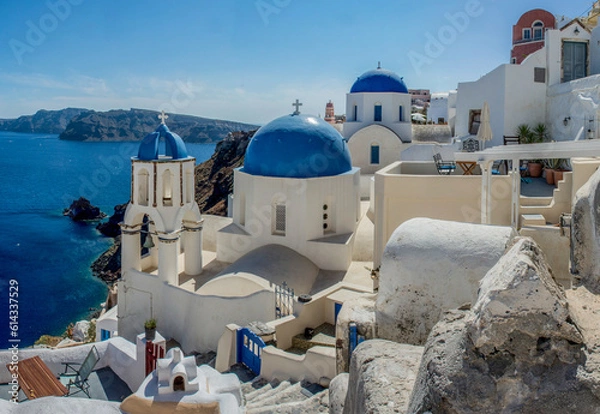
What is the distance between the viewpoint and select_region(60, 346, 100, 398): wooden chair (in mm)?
9203

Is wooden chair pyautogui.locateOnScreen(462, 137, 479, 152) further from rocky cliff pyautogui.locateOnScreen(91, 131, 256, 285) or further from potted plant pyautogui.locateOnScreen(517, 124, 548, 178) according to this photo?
rocky cliff pyautogui.locateOnScreen(91, 131, 256, 285)

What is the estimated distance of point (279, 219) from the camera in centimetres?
1520

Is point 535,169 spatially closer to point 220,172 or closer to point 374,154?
point 374,154

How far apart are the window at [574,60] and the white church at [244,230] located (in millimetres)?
7240

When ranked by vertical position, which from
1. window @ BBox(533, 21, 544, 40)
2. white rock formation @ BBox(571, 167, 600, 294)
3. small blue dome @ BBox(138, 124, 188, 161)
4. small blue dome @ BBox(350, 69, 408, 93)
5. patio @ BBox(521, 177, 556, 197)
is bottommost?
white rock formation @ BBox(571, 167, 600, 294)

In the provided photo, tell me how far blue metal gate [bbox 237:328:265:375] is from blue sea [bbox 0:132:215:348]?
2053 centimetres

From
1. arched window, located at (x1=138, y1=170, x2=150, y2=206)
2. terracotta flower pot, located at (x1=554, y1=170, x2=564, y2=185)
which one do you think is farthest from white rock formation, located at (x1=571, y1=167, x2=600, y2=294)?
arched window, located at (x1=138, y1=170, x2=150, y2=206)

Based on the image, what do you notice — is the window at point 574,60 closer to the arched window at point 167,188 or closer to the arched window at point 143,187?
the arched window at point 167,188

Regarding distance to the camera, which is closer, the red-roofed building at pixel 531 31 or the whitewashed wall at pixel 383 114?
the whitewashed wall at pixel 383 114

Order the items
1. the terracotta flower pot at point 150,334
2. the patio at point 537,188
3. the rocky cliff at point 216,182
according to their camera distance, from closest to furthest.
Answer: the terracotta flower pot at point 150,334 < the patio at point 537,188 < the rocky cliff at point 216,182

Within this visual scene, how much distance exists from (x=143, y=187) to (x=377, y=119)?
13.9 m

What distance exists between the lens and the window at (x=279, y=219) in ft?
49.6

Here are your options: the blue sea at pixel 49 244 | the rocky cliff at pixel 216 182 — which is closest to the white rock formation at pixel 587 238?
the blue sea at pixel 49 244

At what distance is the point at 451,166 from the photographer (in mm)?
14508
